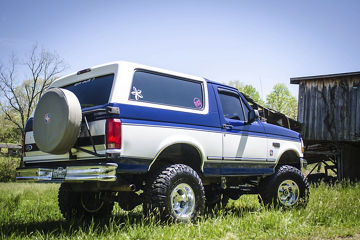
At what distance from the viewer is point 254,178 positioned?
6305 mm

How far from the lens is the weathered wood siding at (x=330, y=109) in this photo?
1513 cm

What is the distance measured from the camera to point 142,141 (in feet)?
13.4

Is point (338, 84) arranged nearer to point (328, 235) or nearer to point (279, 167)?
point (279, 167)

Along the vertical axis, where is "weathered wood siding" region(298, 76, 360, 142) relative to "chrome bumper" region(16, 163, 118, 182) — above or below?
above

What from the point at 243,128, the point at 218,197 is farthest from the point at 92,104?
the point at 218,197

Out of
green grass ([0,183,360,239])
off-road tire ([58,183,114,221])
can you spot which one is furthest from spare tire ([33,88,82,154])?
off-road tire ([58,183,114,221])

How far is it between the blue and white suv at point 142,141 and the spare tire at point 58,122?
0.04 ft

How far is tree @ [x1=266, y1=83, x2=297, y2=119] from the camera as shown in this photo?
56062 mm

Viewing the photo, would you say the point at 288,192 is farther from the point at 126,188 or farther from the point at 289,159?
the point at 126,188

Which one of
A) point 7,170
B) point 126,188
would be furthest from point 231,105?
point 7,170

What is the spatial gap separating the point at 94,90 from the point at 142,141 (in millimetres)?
1074

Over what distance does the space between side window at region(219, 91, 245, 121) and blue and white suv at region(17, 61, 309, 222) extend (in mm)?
22

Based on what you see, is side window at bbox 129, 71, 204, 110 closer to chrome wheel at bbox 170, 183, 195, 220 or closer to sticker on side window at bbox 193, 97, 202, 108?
sticker on side window at bbox 193, 97, 202, 108

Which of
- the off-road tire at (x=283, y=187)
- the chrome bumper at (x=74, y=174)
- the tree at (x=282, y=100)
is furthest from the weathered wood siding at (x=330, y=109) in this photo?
the tree at (x=282, y=100)
